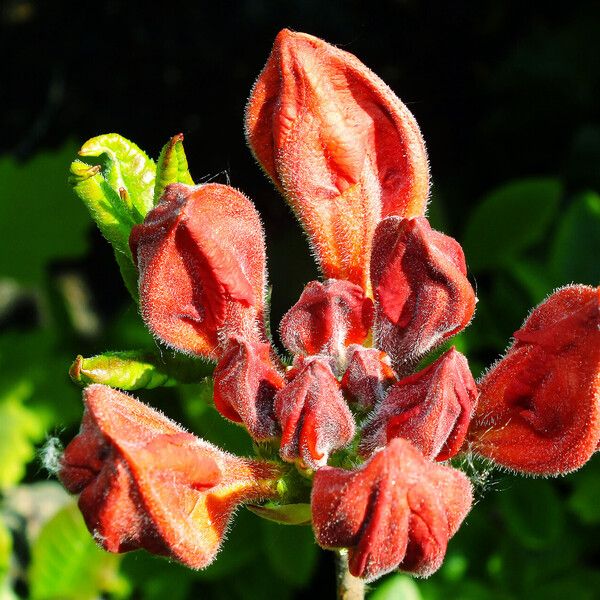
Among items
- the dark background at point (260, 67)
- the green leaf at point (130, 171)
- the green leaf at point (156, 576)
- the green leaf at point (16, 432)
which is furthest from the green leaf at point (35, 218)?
the green leaf at point (130, 171)

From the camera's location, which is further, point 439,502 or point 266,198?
point 266,198

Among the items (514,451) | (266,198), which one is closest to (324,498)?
(514,451)

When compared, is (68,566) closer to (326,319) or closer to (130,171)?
(130,171)

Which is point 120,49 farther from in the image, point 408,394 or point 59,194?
point 408,394

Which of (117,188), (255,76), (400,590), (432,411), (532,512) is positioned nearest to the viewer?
(432,411)

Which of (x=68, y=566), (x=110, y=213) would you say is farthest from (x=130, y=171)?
(x=68, y=566)

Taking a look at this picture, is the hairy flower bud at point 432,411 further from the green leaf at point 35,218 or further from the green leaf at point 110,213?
the green leaf at point 35,218
